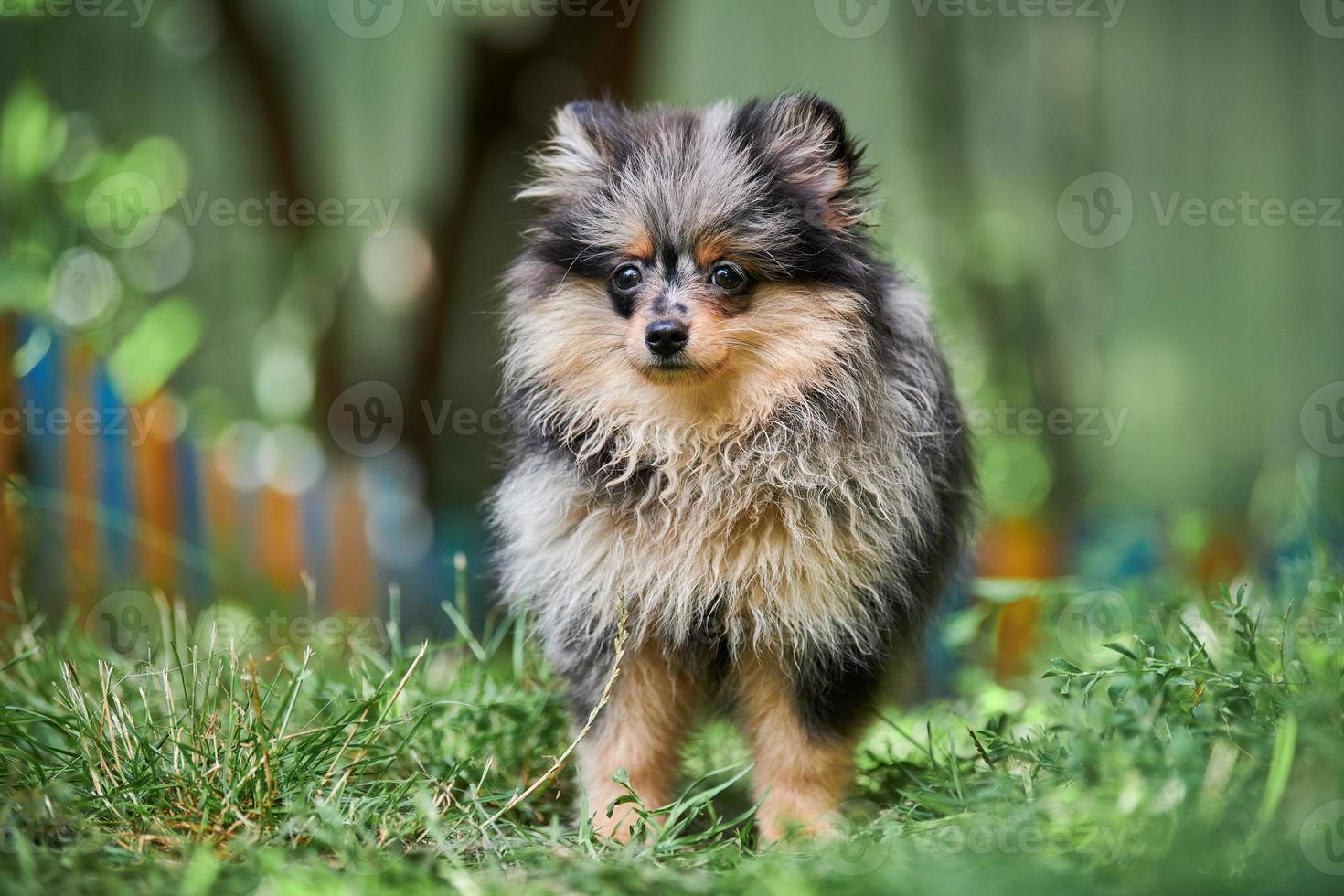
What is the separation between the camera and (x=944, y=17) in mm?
6383

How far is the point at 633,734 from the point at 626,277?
114 centimetres

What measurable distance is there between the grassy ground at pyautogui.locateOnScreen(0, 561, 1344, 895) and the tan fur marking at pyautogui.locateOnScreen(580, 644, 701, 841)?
0.17m

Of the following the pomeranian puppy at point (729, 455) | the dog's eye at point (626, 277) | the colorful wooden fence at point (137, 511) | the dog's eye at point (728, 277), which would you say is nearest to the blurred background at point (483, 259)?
the colorful wooden fence at point (137, 511)

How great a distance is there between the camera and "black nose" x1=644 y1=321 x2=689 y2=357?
265 cm

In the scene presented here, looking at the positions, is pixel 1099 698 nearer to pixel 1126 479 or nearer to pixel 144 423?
pixel 144 423

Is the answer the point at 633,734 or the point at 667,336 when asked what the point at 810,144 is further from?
the point at 633,734

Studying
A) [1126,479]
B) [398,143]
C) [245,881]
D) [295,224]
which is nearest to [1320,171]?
[1126,479]

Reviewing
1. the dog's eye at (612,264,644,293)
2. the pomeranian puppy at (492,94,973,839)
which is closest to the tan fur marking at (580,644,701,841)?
the pomeranian puppy at (492,94,973,839)

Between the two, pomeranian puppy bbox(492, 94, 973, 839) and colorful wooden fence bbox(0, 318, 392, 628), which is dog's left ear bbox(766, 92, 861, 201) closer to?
pomeranian puppy bbox(492, 94, 973, 839)

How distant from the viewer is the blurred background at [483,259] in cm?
475

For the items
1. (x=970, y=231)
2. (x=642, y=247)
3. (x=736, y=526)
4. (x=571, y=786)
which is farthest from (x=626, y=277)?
(x=970, y=231)

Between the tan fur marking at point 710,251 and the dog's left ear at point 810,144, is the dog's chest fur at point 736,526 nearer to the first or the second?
the tan fur marking at point 710,251

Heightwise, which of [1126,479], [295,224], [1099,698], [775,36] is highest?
[775,36]

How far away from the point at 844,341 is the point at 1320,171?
19.0 ft
